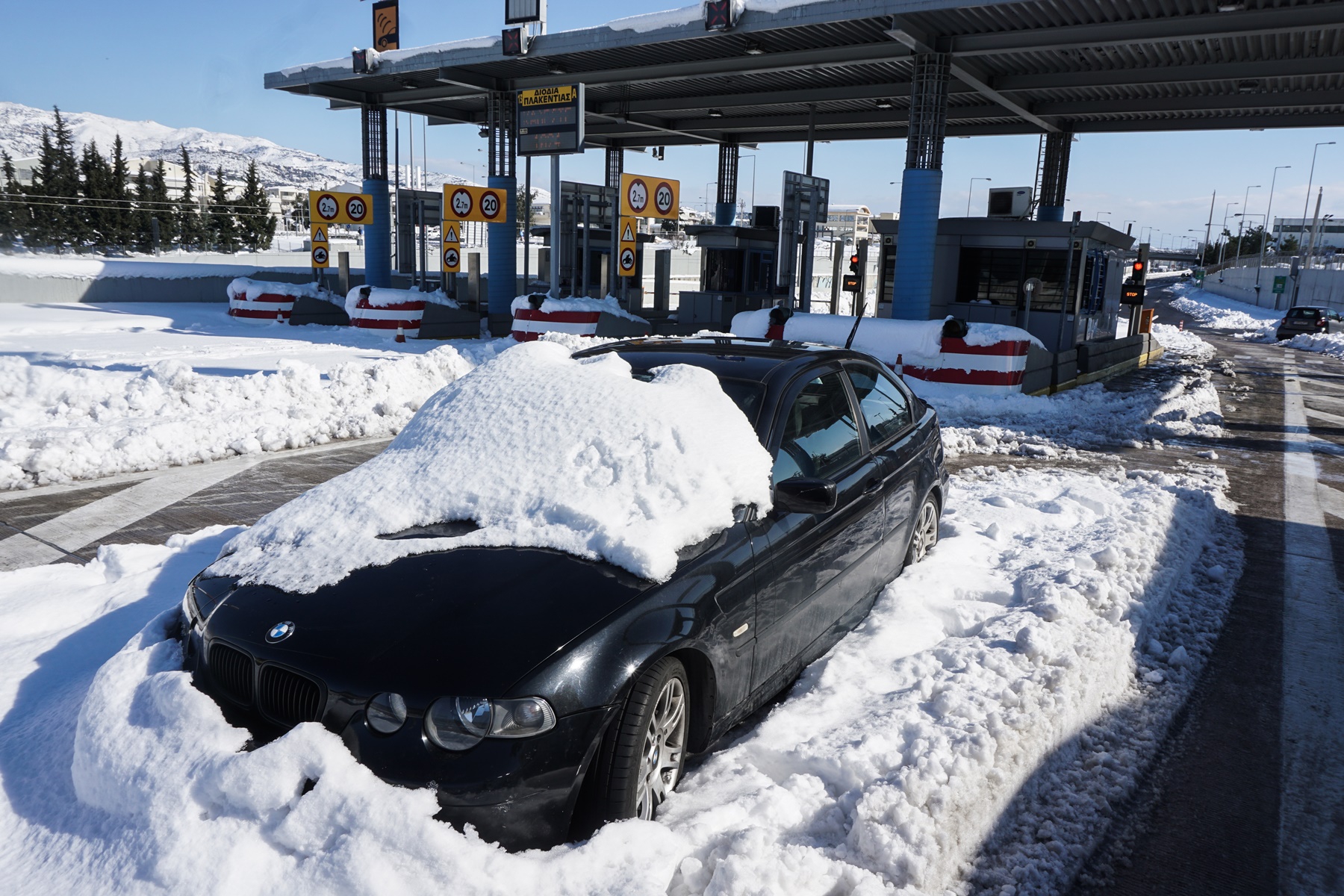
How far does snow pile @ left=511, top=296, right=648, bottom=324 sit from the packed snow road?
1467 cm

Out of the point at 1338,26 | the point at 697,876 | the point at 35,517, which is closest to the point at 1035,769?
the point at 697,876

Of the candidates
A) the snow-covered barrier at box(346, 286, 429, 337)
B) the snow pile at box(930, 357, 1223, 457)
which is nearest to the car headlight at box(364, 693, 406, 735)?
the snow pile at box(930, 357, 1223, 457)

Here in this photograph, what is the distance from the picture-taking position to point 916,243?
57.0 feet

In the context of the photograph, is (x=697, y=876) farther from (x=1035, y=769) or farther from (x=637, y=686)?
(x=1035, y=769)

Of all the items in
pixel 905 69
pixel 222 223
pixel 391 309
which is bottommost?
pixel 391 309

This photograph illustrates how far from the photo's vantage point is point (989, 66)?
19.8 meters

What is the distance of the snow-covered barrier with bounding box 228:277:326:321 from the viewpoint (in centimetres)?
2392

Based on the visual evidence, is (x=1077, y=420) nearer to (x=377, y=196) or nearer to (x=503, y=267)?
(x=503, y=267)

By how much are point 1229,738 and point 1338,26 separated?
16.2 metres

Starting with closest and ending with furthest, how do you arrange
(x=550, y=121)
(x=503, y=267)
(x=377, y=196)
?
(x=550, y=121), (x=503, y=267), (x=377, y=196)

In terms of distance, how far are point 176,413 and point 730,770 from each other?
344 inches

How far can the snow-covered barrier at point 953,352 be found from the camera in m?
14.2

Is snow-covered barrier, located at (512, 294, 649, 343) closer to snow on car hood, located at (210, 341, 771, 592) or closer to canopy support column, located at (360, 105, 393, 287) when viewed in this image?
canopy support column, located at (360, 105, 393, 287)

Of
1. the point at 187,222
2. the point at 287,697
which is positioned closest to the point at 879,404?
the point at 287,697
